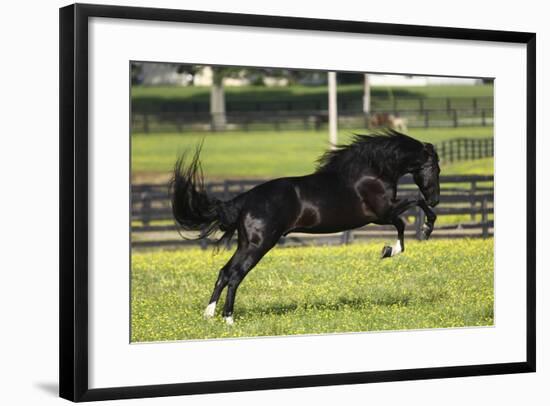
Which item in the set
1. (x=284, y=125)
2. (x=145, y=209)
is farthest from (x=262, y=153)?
(x=145, y=209)

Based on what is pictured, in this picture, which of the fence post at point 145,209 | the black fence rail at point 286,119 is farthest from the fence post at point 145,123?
the fence post at point 145,209

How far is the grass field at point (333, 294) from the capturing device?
9.38 meters

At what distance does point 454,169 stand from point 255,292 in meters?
8.13

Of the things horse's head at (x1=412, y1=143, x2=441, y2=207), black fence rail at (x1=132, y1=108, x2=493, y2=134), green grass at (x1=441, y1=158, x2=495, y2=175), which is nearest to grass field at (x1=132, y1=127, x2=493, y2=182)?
black fence rail at (x1=132, y1=108, x2=493, y2=134)

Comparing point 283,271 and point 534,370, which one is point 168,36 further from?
point 534,370

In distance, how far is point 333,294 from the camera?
10.0 meters

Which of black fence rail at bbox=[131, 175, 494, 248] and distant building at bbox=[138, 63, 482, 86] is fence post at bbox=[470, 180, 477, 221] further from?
distant building at bbox=[138, 63, 482, 86]

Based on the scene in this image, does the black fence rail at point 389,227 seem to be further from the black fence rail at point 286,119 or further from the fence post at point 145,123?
the black fence rail at point 286,119

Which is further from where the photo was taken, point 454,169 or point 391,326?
point 454,169

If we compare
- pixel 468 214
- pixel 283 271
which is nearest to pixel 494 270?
pixel 283 271

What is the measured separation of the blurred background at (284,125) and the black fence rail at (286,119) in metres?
0.03

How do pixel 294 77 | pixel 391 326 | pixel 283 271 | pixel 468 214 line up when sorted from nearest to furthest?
pixel 391 326 < pixel 283 271 < pixel 468 214 < pixel 294 77

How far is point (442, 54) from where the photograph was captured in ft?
32.8

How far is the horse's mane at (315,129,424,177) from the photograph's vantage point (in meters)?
9.97
